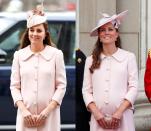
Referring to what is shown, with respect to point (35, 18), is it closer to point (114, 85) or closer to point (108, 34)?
point (108, 34)

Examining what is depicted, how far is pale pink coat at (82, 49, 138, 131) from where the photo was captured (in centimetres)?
521

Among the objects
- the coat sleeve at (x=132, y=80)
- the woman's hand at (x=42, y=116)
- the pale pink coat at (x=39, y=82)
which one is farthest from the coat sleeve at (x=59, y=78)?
the coat sleeve at (x=132, y=80)

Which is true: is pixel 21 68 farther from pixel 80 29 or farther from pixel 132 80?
pixel 80 29

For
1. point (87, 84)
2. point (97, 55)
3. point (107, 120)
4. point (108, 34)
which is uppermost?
point (108, 34)

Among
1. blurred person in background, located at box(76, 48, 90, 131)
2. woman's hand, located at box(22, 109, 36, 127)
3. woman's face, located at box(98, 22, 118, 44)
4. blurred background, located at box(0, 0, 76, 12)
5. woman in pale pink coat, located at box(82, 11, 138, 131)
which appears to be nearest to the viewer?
woman's hand, located at box(22, 109, 36, 127)

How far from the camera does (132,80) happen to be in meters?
5.24

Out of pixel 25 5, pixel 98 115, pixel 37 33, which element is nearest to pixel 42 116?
pixel 98 115

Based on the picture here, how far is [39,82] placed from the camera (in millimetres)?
5141

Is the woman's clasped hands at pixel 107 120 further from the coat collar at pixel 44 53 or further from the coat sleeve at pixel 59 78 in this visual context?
the coat collar at pixel 44 53

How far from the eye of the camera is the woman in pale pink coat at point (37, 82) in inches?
202

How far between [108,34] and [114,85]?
0.43m

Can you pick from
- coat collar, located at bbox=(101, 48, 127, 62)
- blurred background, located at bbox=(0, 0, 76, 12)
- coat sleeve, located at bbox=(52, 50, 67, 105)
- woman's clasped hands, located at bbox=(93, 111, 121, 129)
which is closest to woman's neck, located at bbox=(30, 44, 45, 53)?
coat sleeve, located at bbox=(52, 50, 67, 105)

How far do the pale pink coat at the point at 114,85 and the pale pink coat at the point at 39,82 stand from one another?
10.9 inches

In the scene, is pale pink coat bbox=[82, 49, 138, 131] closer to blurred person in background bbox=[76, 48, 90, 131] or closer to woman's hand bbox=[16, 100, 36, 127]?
blurred person in background bbox=[76, 48, 90, 131]
